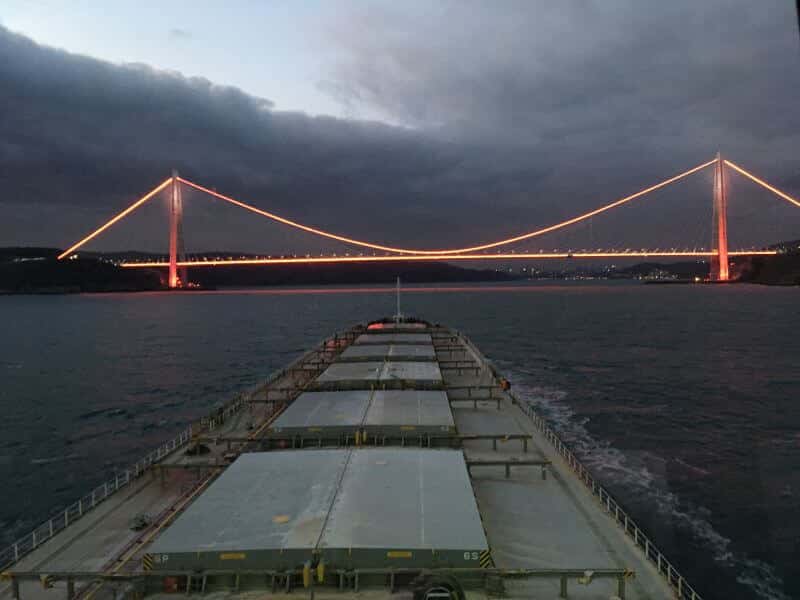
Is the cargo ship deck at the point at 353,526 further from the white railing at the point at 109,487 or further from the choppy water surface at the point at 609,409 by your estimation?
the choppy water surface at the point at 609,409

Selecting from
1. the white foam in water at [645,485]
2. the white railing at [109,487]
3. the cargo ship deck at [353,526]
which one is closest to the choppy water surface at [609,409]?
the white foam in water at [645,485]

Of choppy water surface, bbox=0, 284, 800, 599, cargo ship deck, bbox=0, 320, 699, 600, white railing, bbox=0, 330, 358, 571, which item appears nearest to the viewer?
cargo ship deck, bbox=0, 320, 699, 600

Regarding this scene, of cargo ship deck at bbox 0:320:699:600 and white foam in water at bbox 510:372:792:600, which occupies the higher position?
cargo ship deck at bbox 0:320:699:600

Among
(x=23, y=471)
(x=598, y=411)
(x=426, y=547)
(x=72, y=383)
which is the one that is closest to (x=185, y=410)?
(x=23, y=471)

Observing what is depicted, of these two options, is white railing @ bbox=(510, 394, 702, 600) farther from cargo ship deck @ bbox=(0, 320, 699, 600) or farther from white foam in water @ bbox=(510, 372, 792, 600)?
white foam in water @ bbox=(510, 372, 792, 600)

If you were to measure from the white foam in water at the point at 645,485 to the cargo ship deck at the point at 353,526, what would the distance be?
11.7 ft

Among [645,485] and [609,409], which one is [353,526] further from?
[609,409]

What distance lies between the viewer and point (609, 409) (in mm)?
35281

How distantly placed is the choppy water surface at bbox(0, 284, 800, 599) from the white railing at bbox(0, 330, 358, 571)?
3.57 feet

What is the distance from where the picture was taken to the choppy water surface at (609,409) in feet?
63.5

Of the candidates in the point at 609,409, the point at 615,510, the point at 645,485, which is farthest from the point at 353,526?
the point at 609,409

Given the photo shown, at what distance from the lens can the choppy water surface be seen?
1936 centimetres

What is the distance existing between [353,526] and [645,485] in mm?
16931

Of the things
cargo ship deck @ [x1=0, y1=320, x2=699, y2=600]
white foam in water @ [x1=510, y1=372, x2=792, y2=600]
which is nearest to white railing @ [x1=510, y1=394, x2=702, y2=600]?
cargo ship deck @ [x1=0, y1=320, x2=699, y2=600]
